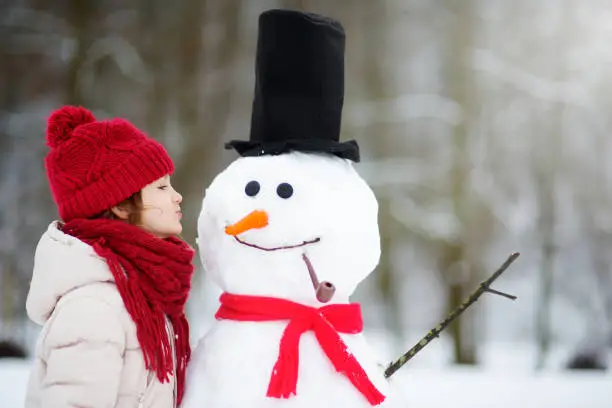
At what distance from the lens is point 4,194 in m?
2.60

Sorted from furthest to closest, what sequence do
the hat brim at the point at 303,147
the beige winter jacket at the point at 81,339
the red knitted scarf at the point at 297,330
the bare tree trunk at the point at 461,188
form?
the bare tree trunk at the point at 461,188
the hat brim at the point at 303,147
the red knitted scarf at the point at 297,330
the beige winter jacket at the point at 81,339

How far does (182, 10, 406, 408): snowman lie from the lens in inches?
38.7

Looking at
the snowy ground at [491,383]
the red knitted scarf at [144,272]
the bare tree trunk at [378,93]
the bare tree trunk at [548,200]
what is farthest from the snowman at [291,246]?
the bare tree trunk at [548,200]

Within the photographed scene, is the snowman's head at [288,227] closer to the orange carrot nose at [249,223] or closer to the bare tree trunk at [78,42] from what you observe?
the orange carrot nose at [249,223]

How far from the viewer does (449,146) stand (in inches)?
99.5

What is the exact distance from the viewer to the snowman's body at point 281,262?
3.22ft

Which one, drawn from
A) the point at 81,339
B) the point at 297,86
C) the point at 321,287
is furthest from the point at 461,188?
the point at 81,339

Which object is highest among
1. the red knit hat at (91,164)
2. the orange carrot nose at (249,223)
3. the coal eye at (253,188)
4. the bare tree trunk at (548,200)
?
the red knit hat at (91,164)

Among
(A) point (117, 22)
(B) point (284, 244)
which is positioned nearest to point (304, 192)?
(B) point (284, 244)

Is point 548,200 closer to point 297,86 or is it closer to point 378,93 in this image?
point 378,93

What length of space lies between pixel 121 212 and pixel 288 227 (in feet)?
0.82

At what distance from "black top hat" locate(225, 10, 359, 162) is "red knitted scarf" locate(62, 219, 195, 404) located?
252mm

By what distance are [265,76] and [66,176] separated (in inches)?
14.3

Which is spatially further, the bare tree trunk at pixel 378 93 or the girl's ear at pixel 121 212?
the bare tree trunk at pixel 378 93
